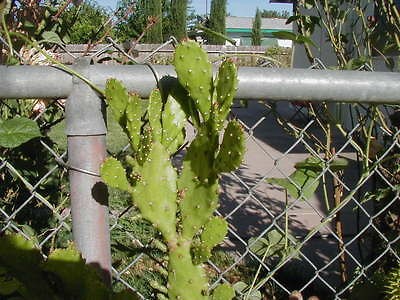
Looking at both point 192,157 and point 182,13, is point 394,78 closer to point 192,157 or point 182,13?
point 192,157

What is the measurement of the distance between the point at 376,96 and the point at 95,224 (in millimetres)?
804

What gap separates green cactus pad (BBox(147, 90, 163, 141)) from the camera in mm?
1291

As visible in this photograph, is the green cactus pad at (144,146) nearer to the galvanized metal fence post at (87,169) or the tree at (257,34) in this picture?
the galvanized metal fence post at (87,169)

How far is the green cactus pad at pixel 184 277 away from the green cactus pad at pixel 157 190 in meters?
0.08

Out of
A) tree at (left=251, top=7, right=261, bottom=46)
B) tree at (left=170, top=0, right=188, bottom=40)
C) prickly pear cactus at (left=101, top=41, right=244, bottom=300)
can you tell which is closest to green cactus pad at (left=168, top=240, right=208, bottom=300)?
prickly pear cactus at (left=101, top=41, right=244, bottom=300)

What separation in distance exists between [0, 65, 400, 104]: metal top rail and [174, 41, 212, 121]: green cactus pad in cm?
13

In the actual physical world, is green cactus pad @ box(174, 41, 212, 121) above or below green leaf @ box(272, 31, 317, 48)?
above

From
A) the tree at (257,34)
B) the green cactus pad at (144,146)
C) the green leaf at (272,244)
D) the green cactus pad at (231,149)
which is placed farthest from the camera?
the tree at (257,34)

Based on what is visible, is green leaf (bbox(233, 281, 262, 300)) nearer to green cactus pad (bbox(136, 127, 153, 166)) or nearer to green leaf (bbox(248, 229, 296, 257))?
green leaf (bbox(248, 229, 296, 257))

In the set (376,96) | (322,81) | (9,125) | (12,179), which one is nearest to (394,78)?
(376,96)

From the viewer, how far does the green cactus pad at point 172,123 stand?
1307 millimetres

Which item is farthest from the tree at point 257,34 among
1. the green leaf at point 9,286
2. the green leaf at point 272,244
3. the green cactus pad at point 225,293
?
the green leaf at point 9,286

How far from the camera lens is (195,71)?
1.23m

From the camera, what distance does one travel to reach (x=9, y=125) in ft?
4.67
